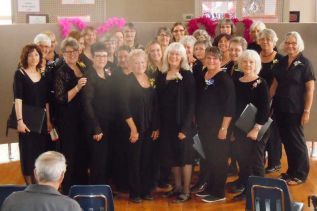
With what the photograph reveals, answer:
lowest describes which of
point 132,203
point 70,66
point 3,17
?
point 132,203

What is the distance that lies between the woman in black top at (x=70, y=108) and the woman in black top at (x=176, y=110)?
77cm

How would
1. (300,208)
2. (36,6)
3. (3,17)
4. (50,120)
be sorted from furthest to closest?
1. (3,17)
2. (36,6)
3. (50,120)
4. (300,208)

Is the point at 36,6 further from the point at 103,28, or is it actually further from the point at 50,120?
the point at 50,120

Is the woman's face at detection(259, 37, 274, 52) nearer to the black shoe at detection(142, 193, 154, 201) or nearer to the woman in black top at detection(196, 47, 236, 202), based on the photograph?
the woman in black top at detection(196, 47, 236, 202)

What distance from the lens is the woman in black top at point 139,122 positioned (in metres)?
4.54

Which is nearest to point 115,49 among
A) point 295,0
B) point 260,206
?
point 260,206

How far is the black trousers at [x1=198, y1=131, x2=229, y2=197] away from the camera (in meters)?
4.64

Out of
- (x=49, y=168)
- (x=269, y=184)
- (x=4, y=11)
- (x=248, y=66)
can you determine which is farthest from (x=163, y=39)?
(x=4, y=11)

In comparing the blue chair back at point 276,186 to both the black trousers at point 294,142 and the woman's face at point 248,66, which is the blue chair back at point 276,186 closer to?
the woman's face at point 248,66

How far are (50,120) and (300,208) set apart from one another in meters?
2.60

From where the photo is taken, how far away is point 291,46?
4973mm

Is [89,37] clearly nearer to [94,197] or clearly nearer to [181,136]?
[181,136]

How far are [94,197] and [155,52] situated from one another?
196 cm

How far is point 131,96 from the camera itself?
4.58m
